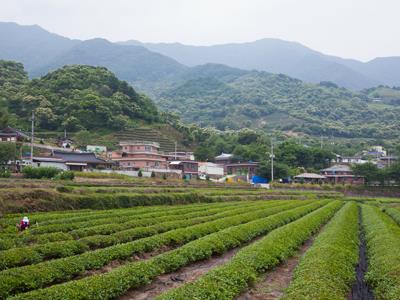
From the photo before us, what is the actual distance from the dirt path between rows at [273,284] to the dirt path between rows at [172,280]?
7.06ft

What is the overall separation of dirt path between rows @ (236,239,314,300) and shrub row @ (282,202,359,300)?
557 mm

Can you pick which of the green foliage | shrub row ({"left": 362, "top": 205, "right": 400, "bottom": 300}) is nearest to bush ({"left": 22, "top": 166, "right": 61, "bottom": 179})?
the green foliage

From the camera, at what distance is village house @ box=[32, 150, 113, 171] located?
206ft

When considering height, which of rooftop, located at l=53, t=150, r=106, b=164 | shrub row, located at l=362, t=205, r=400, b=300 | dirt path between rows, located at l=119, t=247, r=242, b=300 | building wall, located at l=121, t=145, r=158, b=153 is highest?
building wall, located at l=121, t=145, r=158, b=153

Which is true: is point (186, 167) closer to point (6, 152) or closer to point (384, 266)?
point (6, 152)

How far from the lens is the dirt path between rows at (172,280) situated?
513 inches

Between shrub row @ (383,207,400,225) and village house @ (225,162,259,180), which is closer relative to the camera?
shrub row @ (383,207,400,225)

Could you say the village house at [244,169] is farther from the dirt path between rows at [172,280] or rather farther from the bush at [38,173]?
the dirt path between rows at [172,280]

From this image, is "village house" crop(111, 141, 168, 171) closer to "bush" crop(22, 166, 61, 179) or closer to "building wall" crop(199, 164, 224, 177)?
"building wall" crop(199, 164, 224, 177)

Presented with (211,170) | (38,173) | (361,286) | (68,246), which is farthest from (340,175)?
(68,246)

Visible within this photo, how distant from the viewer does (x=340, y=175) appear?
89.2m

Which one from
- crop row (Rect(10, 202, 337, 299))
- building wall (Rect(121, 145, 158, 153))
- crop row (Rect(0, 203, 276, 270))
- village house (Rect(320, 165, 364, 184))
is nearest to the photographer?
crop row (Rect(10, 202, 337, 299))

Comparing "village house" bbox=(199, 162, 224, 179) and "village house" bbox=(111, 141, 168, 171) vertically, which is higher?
"village house" bbox=(111, 141, 168, 171)

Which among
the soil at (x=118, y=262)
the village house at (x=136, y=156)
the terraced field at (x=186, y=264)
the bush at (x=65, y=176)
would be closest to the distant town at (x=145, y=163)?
the village house at (x=136, y=156)
